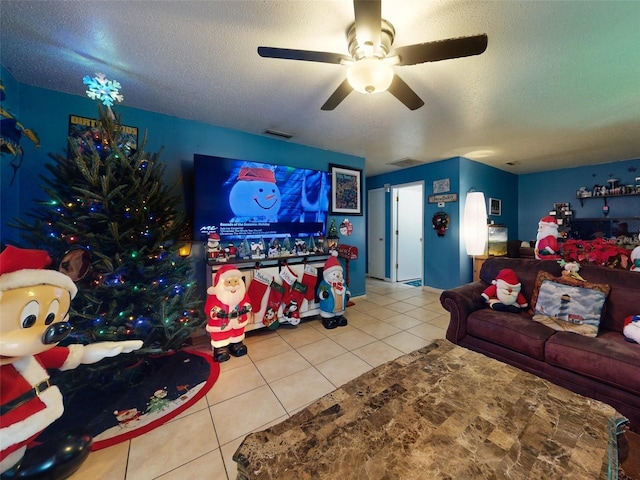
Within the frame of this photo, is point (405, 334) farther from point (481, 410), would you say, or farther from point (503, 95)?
point (503, 95)

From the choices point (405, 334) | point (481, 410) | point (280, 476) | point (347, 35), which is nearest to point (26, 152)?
point (347, 35)

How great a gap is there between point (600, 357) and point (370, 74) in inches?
85.3

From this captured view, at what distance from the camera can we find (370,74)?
1.29 meters

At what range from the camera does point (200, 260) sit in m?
2.59

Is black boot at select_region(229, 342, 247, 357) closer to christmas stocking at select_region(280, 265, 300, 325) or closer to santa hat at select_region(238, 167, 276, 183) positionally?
christmas stocking at select_region(280, 265, 300, 325)

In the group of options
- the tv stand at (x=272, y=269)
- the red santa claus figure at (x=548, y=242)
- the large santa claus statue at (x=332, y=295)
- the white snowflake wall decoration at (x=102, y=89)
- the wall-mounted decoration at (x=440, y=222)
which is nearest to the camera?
the white snowflake wall decoration at (x=102, y=89)

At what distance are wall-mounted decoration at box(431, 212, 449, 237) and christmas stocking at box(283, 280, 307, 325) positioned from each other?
9.22 ft

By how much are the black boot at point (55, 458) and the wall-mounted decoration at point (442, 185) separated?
191 inches

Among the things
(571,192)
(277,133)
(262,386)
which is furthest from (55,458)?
(571,192)

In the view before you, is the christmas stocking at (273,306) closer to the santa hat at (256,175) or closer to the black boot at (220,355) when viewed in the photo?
the black boot at (220,355)

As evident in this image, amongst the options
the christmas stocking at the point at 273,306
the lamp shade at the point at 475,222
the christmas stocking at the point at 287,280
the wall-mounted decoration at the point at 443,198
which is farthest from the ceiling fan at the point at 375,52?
the wall-mounted decoration at the point at 443,198

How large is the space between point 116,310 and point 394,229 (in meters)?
4.57

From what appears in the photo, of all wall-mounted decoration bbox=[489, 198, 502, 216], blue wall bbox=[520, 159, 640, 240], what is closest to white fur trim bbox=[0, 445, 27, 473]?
wall-mounted decoration bbox=[489, 198, 502, 216]

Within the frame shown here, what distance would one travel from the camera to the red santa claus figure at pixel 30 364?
91 cm
